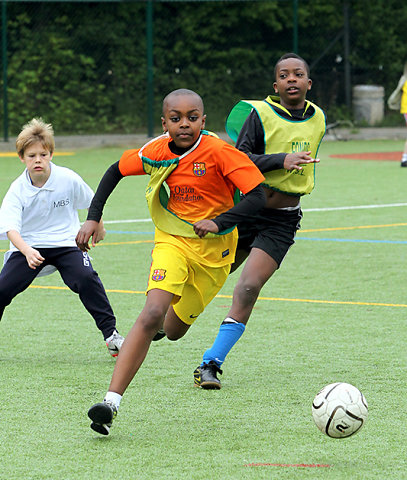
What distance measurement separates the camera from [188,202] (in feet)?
17.7

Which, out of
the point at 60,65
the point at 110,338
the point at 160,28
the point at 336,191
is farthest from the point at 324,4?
the point at 110,338

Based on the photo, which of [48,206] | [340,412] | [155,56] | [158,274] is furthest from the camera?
[155,56]

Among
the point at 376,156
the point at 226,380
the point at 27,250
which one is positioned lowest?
the point at 376,156

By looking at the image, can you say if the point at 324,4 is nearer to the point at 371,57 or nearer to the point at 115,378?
the point at 371,57

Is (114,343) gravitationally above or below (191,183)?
below

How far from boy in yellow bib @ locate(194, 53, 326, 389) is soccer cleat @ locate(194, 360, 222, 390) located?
0.16 m

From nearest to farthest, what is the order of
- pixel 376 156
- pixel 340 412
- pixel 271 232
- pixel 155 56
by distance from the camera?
pixel 340 412
pixel 271 232
pixel 376 156
pixel 155 56

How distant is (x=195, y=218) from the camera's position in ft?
17.6

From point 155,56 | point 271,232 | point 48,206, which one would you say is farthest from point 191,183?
point 155,56

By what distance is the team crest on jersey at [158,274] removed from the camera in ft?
16.9

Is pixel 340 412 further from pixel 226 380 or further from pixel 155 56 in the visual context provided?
pixel 155 56

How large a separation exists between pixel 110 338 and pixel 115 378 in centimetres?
148

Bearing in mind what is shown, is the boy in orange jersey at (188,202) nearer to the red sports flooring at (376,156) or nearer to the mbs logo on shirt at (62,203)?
the mbs logo on shirt at (62,203)

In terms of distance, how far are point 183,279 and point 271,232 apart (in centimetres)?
99
